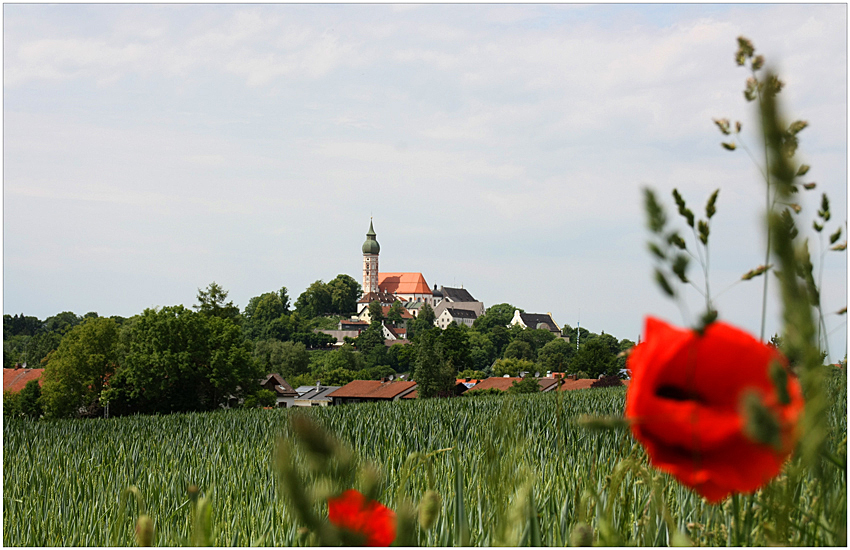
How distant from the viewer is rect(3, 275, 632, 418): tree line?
116 ft

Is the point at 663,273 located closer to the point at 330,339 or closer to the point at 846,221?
the point at 846,221

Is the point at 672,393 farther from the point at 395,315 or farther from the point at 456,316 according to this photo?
the point at 456,316

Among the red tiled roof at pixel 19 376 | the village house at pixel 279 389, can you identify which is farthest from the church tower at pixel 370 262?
the red tiled roof at pixel 19 376

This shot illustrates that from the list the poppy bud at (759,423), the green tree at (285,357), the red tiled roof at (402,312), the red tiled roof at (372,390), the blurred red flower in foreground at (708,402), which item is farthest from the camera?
the red tiled roof at (402,312)

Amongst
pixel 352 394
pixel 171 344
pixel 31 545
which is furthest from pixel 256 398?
pixel 31 545

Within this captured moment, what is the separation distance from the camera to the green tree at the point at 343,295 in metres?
125

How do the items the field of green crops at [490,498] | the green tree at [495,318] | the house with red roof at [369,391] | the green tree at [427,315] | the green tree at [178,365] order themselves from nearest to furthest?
1. the field of green crops at [490,498]
2. the green tree at [178,365]
3. the house with red roof at [369,391]
4. the green tree at [495,318]
5. the green tree at [427,315]

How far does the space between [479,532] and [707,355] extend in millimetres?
1244

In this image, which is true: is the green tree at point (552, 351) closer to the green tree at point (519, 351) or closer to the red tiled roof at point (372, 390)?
the green tree at point (519, 351)

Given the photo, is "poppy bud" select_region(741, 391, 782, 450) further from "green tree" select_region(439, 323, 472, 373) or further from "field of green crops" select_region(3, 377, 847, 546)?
"green tree" select_region(439, 323, 472, 373)

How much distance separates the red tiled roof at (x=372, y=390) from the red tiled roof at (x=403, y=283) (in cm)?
8254

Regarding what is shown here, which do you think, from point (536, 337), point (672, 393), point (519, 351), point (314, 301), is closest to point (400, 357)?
point (519, 351)

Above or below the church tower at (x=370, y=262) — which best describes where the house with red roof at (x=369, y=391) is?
below

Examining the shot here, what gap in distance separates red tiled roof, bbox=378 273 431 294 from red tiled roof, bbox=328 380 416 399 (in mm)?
82535
